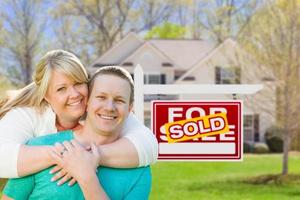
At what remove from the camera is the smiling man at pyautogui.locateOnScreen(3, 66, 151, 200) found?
84.8 inches

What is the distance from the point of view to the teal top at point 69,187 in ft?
7.21

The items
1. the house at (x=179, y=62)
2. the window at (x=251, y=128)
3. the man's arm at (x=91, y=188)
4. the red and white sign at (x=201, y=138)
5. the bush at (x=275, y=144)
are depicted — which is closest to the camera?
the man's arm at (x=91, y=188)

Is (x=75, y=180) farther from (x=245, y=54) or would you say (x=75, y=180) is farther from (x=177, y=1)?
(x=177, y=1)

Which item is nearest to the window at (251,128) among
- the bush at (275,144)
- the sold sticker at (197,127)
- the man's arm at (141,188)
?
the bush at (275,144)

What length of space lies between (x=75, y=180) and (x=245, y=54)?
20.3 meters

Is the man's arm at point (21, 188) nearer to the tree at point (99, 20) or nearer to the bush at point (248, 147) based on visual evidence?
the bush at point (248, 147)

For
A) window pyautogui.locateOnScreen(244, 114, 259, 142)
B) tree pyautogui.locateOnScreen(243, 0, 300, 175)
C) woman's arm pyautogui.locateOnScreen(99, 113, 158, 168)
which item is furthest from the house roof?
woman's arm pyautogui.locateOnScreen(99, 113, 158, 168)

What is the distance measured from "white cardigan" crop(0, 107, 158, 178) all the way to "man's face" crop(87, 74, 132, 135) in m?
0.15

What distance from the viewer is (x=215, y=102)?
18.5 feet

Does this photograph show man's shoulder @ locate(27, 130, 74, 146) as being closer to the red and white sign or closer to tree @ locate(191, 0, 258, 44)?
the red and white sign

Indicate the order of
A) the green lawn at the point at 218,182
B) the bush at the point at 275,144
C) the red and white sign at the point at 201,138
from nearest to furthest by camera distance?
1. the red and white sign at the point at 201,138
2. the green lawn at the point at 218,182
3. the bush at the point at 275,144

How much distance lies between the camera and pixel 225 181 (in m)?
19.5

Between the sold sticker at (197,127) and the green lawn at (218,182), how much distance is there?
10.8 meters

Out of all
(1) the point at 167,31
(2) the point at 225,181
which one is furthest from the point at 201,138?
(1) the point at 167,31
